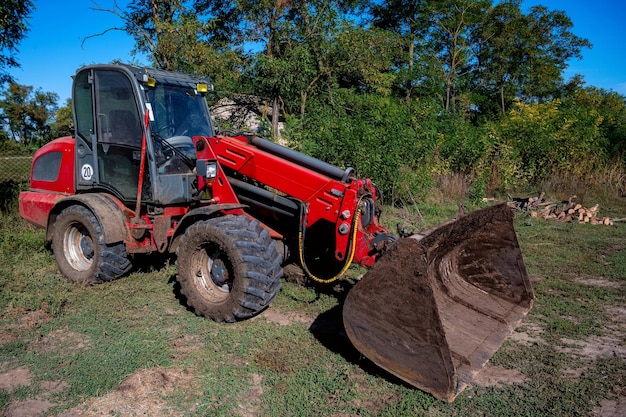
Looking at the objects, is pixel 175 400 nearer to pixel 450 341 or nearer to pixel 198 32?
pixel 450 341

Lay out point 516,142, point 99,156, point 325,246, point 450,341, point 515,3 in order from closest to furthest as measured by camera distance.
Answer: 1. point 450,341
2. point 325,246
3. point 99,156
4. point 516,142
5. point 515,3

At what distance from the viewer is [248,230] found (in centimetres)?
475

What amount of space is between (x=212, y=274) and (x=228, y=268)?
247mm

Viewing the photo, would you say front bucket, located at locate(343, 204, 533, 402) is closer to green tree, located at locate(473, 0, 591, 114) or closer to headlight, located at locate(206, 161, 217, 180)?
headlight, located at locate(206, 161, 217, 180)

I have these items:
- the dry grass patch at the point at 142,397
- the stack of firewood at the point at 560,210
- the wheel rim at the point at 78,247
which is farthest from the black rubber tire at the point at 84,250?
the stack of firewood at the point at 560,210

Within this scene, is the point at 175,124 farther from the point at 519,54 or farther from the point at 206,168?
the point at 519,54

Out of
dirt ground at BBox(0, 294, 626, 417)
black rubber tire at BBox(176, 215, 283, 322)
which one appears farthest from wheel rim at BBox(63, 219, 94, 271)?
black rubber tire at BBox(176, 215, 283, 322)

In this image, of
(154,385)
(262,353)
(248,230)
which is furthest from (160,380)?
(248,230)

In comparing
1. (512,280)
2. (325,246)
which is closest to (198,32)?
(325,246)

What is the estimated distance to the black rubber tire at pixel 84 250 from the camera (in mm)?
5742

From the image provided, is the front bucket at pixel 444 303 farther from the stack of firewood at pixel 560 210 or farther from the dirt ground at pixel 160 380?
the stack of firewood at pixel 560 210

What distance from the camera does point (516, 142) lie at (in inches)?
558

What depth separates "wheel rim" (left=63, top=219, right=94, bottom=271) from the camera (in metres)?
6.16

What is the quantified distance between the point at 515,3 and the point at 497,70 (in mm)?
4069
